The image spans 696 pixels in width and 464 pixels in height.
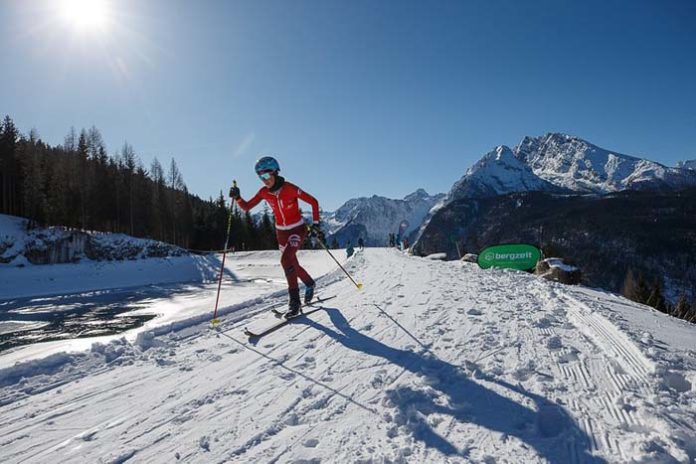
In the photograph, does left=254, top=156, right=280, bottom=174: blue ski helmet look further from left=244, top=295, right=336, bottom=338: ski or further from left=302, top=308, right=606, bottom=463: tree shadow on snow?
left=302, top=308, right=606, bottom=463: tree shadow on snow

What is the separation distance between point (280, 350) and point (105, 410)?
1.96 meters

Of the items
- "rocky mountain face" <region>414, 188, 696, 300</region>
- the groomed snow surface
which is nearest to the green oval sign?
the groomed snow surface

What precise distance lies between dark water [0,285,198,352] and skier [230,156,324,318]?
3874 millimetres

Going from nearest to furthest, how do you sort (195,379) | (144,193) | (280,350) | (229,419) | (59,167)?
(229,419)
(195,379)
(280,350)
(59,167)
(144,193)

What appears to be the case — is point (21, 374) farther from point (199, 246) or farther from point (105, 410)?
point (199, 246)

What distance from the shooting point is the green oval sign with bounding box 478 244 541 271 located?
44.4 feet

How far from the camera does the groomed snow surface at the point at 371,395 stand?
2.38m

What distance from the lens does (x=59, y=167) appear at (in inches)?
1742

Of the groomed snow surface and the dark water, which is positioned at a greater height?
the groomed snow surface

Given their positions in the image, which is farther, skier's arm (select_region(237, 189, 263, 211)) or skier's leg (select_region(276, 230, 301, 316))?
skier's arm (select_region(237, 189, 263, 211))

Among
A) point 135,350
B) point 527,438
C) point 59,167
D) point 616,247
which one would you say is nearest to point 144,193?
point 59,167

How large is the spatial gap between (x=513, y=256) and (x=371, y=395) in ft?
40.7

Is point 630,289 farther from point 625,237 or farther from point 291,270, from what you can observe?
point 625,237

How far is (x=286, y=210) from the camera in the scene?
6.67 meters
